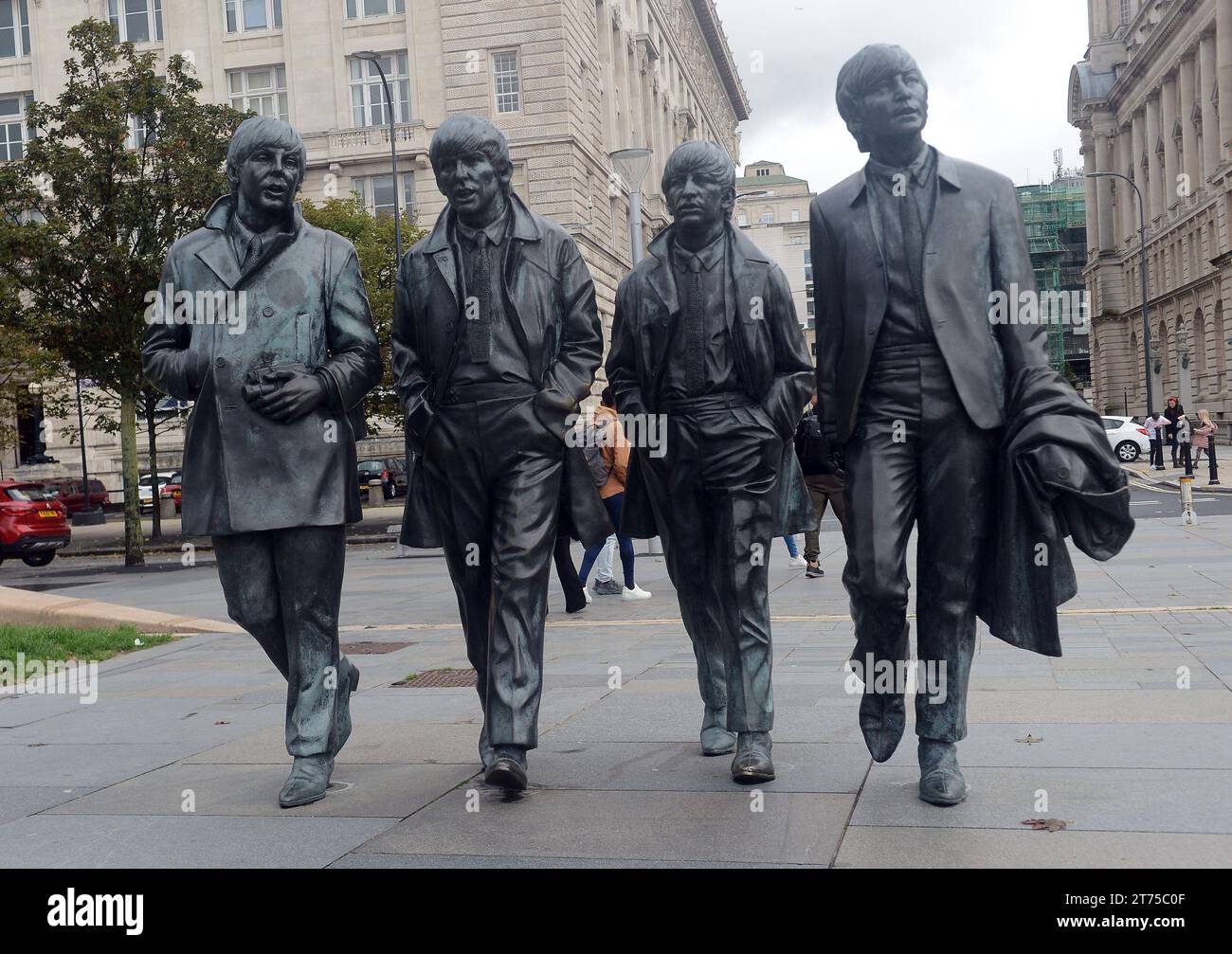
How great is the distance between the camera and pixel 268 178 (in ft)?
15.4

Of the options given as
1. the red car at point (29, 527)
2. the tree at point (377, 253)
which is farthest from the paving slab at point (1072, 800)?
the tree at point (377, 253)

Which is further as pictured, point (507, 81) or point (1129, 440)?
point (507, 81)

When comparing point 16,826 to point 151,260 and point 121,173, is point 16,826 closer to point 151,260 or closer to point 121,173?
point 151,260

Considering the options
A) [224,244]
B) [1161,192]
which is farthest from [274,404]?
[1161,192]

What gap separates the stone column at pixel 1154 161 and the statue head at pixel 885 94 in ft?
254

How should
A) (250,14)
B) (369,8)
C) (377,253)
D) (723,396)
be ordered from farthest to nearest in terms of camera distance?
1. (250,14)
2. (369,8)
3. (377,253)
4. (723,396)

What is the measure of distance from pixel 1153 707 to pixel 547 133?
134 ft

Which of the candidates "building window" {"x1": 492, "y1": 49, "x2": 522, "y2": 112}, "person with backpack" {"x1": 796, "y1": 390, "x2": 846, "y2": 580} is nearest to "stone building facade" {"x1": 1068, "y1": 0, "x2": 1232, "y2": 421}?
"building window" {"x1": 492, "y1": 49, "x2": 522, "y2": 112}

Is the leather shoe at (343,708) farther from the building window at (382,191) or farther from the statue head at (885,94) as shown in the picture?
the building window at (382,191)

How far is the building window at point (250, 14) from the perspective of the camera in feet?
153

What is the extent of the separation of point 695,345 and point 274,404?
1457mm

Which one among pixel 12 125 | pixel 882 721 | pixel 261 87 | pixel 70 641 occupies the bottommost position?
pixel 70 641

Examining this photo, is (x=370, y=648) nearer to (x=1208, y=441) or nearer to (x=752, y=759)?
(x=752, y=759)
